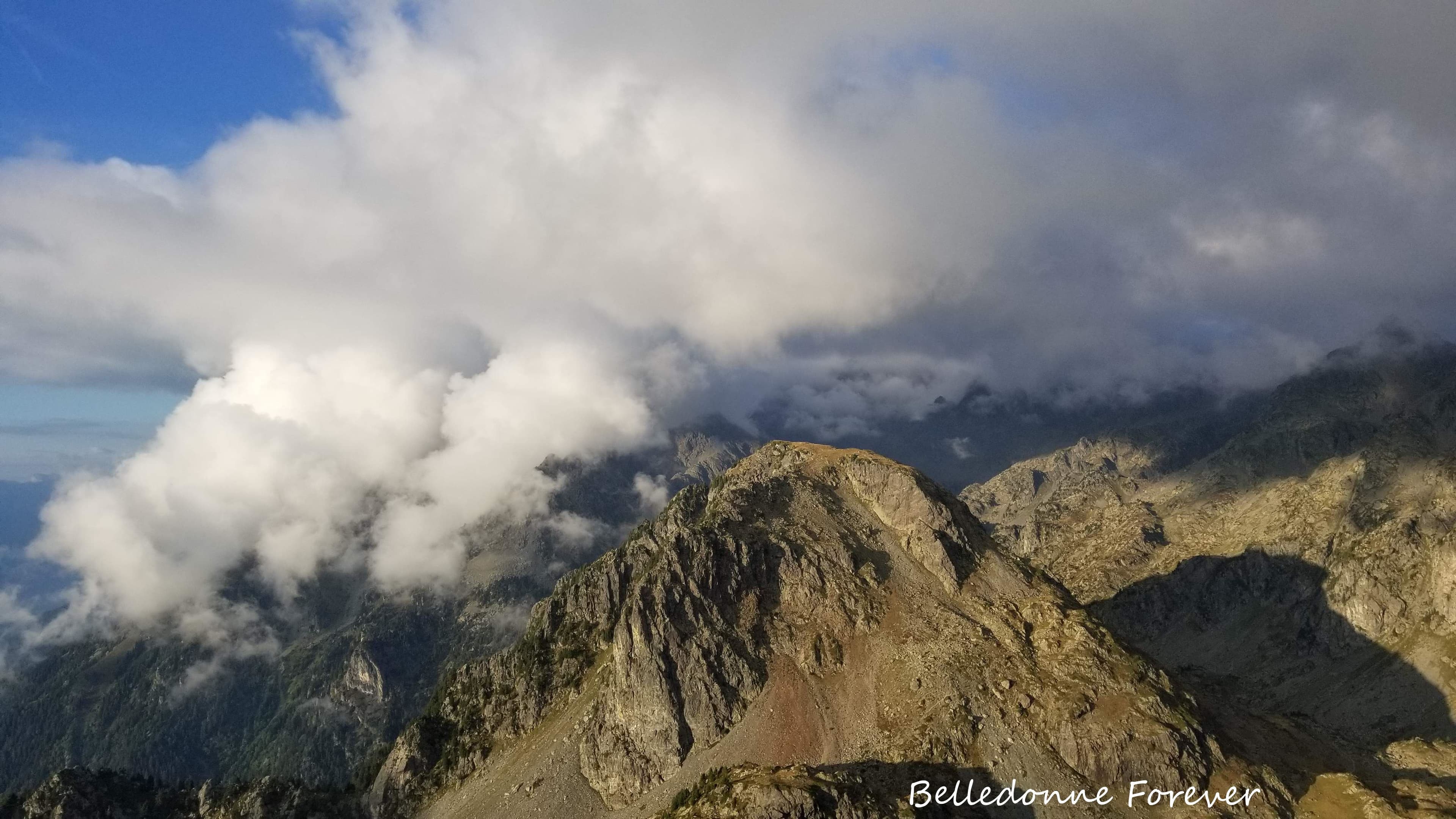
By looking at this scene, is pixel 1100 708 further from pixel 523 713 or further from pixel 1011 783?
pixel 523 713

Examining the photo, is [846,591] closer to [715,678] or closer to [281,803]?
[715,678]

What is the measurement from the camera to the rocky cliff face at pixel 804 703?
154875 millimetres

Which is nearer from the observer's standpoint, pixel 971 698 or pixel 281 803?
pixel 971 698

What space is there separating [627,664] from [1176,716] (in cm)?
12522

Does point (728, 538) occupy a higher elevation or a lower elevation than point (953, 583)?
higher

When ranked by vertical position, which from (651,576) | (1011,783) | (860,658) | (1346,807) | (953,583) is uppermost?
(651,576)

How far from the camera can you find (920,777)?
148 metres

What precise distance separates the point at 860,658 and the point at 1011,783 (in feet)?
134

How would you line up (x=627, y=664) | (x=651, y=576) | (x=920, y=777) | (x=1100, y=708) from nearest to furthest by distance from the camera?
1. (x=920, y=777)
2. (x=1100, y=708)
3. (x=627, y=664)
4. (x=651, y=576)

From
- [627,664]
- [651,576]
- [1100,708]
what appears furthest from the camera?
[651,576]

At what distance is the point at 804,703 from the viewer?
168250 mm

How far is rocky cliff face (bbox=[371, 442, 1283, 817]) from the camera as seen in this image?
508 feet

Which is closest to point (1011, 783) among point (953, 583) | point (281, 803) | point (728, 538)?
point (953, 583)

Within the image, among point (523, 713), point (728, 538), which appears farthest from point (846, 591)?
point (523, 713)
